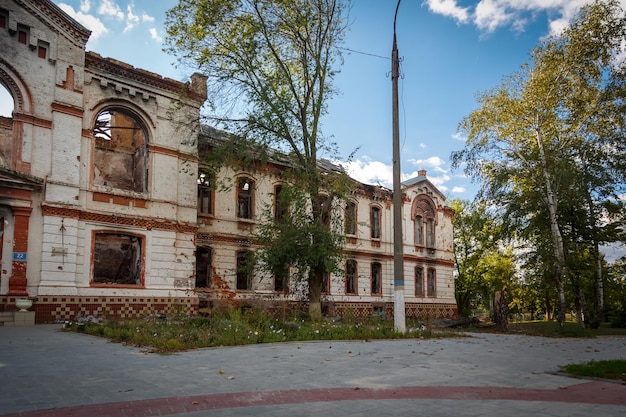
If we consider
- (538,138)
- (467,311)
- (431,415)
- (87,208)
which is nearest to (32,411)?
(431,415)

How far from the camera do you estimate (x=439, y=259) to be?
3572cm

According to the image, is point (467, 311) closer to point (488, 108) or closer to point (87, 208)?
point (488, 108)

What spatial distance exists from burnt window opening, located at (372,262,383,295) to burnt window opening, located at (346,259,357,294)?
6.16 feet

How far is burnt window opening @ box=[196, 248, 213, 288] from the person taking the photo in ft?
76.2

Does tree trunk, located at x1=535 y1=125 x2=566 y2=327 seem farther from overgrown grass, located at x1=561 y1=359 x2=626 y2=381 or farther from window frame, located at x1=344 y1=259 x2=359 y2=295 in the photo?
overgrown grass, located at x1=561 y1=359 x2=626 y2=381

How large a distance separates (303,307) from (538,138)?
13.6m

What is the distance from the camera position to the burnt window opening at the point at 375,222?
3203cm

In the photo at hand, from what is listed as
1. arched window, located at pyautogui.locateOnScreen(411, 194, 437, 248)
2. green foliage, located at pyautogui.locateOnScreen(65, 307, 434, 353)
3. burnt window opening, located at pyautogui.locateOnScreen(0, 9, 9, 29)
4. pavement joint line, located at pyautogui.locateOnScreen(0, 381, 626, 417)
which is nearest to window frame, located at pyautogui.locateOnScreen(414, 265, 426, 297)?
arched window, located at pyautogui.locateOnScreen(411, 194, 437, 248)

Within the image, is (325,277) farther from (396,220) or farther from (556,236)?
(396,220)

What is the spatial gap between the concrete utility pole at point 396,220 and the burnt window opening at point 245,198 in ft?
37.5

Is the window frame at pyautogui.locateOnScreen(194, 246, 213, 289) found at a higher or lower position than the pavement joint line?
higher

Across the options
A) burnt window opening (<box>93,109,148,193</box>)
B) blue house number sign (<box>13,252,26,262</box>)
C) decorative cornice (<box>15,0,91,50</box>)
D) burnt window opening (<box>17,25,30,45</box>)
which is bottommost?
blue house number sign (<box>13,252,26,262</box>)

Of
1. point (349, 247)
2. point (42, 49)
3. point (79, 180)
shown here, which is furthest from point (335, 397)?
point (349, 247)

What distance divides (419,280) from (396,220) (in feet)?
65.9
